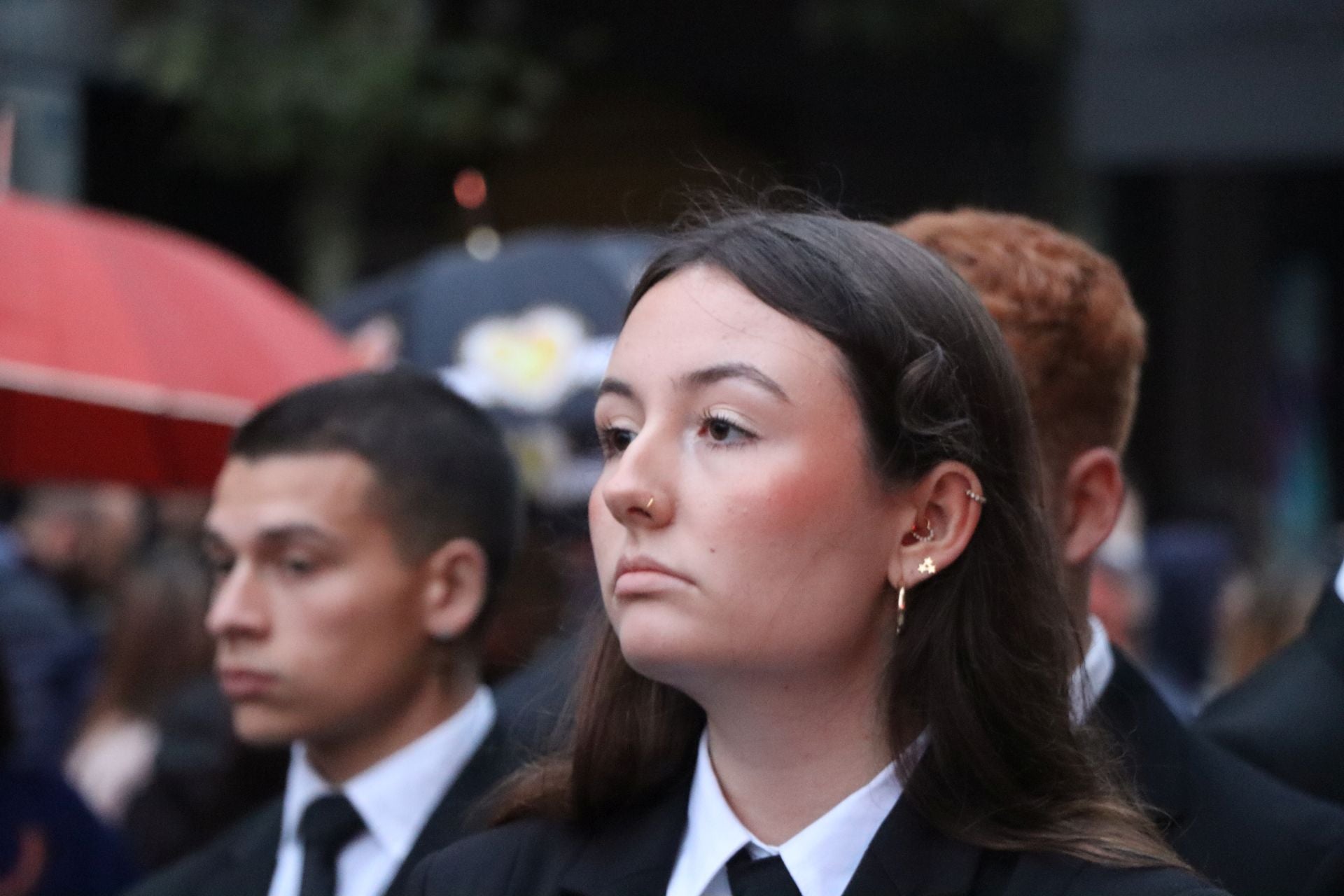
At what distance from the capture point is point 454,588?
3.25 meters

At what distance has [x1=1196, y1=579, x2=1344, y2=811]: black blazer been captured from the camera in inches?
108

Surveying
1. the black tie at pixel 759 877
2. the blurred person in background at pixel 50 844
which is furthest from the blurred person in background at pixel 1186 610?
the black tie at pixel 759 877

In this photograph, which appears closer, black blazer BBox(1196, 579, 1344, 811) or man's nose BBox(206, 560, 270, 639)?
black blazer BBox(1196, 579, 1344, 811)

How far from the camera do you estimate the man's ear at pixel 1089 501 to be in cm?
281

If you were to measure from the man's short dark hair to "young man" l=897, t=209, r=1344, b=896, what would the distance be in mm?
921

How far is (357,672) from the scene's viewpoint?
Answer: 3096 millimetres

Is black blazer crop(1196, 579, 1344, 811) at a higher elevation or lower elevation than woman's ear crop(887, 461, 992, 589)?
lower

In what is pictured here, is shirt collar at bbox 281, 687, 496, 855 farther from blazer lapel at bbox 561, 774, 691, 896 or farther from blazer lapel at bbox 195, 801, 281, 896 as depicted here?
blazer lapel at bbox 561, 774, 691, 896

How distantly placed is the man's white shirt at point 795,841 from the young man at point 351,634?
82 centimetres

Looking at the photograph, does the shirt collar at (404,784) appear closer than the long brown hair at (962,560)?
No

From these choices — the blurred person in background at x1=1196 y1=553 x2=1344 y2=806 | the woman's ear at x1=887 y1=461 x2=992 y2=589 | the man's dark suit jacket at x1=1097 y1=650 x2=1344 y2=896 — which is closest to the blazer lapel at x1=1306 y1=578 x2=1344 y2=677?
the blurred person in background at x1=1196 y1=553 x2=1344 y2=806

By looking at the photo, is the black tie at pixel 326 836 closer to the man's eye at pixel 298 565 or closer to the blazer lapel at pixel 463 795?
the blazer lapel at pixel 463 795

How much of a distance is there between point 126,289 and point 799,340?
8.88 ft

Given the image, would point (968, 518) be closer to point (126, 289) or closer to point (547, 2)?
point (126, 289)
